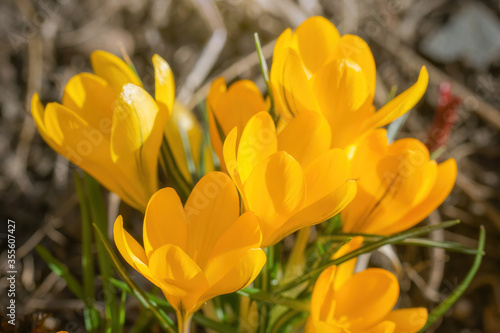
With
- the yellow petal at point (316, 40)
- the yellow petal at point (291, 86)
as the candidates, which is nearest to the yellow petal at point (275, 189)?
the yellow petal at point (291, 86)

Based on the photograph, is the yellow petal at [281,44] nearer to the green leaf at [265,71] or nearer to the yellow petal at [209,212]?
the green leaf at [265,71]

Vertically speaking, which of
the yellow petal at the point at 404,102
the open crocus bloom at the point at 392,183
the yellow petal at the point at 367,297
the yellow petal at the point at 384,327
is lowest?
the yellow petal at the point at 384,327

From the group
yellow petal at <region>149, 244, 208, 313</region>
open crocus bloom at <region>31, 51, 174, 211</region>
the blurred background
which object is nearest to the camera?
yellow petal at <region>149, 244, 208, 313</region>

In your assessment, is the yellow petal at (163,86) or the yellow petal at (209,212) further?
the yellow petal at (163,86)

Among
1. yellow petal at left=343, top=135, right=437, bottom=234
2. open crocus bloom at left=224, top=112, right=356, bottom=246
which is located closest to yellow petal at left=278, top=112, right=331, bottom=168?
open crocus bloom at left=224, top=112, right=356, bottom=246

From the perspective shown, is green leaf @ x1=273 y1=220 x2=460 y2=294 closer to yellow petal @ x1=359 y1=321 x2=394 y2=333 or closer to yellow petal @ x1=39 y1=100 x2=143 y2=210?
yellow petal @ x1=359 y1=321 x2=394 y2=333

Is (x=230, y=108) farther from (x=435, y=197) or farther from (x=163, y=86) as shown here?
(x=435, y=197)

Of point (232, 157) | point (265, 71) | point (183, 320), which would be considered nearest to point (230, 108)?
point (265, 71)
